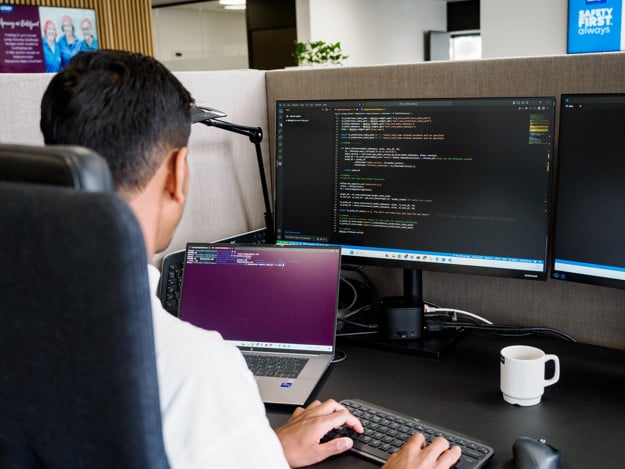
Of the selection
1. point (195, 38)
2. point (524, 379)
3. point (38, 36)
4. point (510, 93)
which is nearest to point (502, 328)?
point (524, 379)

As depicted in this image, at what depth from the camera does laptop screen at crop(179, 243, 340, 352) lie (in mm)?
1354

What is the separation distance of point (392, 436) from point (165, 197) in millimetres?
518

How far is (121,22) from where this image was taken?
6.62m

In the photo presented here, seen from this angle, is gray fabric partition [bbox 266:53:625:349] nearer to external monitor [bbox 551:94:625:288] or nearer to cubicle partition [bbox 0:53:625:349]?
cubicle partition [bbox 0:53:625:349]

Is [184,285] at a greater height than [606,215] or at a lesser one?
lesser

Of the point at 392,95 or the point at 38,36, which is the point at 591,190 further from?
the point at 38,36

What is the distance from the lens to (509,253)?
1316mm

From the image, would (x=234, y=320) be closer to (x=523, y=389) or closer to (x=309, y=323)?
(x=309, y=323)

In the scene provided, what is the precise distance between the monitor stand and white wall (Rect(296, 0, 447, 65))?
6.36m

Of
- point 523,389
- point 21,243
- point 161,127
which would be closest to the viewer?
point 21,243

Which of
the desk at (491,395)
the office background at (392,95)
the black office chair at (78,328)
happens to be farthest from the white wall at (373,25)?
the black office chair at (78,328)

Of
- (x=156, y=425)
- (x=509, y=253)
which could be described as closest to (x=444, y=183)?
(x=509, y=253)

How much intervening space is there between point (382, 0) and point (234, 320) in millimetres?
8220

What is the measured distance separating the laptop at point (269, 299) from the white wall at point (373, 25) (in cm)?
639
